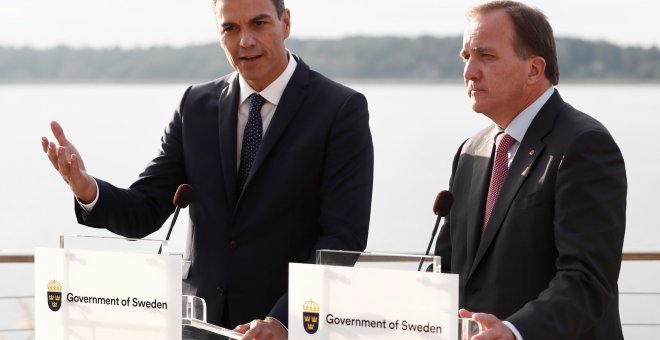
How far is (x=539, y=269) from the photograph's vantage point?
94.9 inches

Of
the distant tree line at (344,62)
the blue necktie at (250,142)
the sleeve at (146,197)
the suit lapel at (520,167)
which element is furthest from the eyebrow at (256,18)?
the distant tree line at (344,62)

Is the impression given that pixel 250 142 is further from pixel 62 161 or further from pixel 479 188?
pixel 479 188

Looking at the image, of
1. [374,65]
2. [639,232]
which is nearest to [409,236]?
[374,65]

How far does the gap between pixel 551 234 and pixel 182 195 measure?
835 millimetres

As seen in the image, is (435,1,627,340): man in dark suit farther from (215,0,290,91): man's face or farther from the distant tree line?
the distant tree line

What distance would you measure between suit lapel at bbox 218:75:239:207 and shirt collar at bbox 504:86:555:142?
696 millimetres

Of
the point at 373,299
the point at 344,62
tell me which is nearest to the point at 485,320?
the point at 373,299

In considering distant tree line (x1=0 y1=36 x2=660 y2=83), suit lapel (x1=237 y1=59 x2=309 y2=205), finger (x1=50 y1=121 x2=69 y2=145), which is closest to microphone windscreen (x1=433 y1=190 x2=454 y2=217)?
suit lapel (x1=237 y1=59 x2=309 y2=205)

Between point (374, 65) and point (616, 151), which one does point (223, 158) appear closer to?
point (616, 151)

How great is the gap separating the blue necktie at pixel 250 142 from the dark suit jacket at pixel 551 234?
21.3 inches

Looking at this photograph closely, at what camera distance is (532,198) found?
94.7 inches

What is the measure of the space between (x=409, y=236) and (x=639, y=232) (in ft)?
12.1

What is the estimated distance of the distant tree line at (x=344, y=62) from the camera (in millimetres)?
11008

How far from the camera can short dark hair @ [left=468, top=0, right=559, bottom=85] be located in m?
2.52
